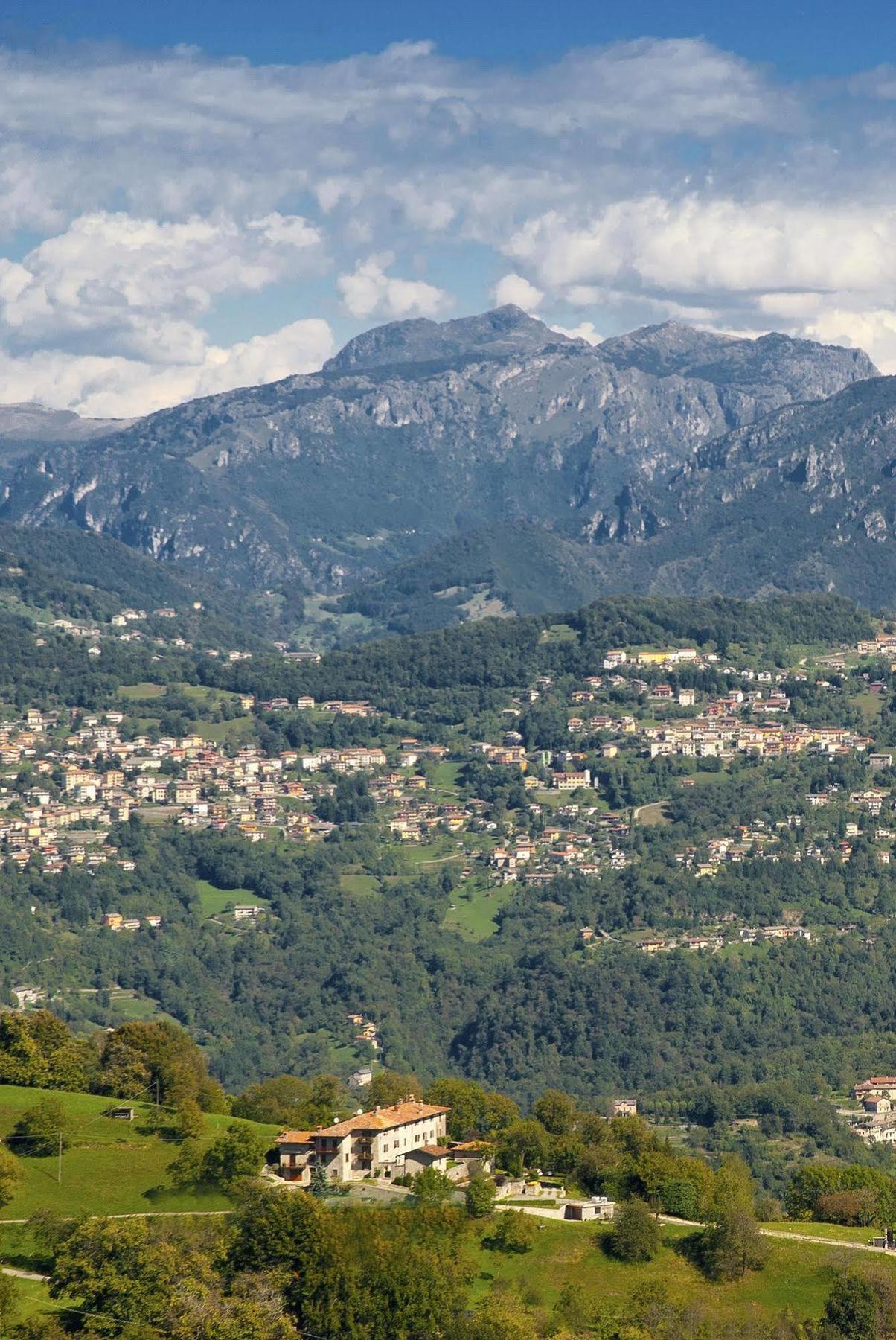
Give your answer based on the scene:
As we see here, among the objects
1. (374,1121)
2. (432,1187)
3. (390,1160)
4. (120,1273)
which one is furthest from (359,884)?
(120,1273)

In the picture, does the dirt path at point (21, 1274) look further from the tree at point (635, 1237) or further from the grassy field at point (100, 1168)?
the tree at point (635, 1237)

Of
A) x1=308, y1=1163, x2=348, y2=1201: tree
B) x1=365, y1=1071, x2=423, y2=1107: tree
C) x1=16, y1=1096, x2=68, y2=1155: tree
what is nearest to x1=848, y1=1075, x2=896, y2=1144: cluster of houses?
x1=365, y1=1071, x2=423, y2=1107: tree

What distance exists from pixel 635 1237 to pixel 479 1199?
4.63 m

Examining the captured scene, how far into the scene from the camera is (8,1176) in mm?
66500

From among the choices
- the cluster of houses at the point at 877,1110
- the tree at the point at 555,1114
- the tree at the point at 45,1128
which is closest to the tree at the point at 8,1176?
the tree at the point at 45,1128

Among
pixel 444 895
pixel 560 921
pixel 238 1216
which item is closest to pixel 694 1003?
pixel 560 921

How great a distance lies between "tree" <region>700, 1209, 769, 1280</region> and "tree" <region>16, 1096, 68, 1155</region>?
1985cm

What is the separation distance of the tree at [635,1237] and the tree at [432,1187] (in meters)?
4.91

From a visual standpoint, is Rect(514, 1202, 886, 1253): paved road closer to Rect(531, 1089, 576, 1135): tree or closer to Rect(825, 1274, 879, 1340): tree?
Rect(825, 1274, 879, 1340): tree

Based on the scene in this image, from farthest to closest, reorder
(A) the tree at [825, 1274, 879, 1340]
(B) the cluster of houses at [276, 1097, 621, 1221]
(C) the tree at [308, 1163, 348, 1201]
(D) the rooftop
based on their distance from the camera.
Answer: (D) the rooftop → (B) the cluster of houses at [276, 1097, 621, 1221] → (C) the tree at [308, 1163, 348, 1201] → (A) the tree at [825, 1274, 879, 1340]

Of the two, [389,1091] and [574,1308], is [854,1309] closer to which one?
[574,1308]

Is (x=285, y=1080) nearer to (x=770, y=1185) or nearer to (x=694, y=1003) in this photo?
(x=770, y=1185)

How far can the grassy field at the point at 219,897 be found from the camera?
628 feet

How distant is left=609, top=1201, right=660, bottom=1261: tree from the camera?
66.4 metres
